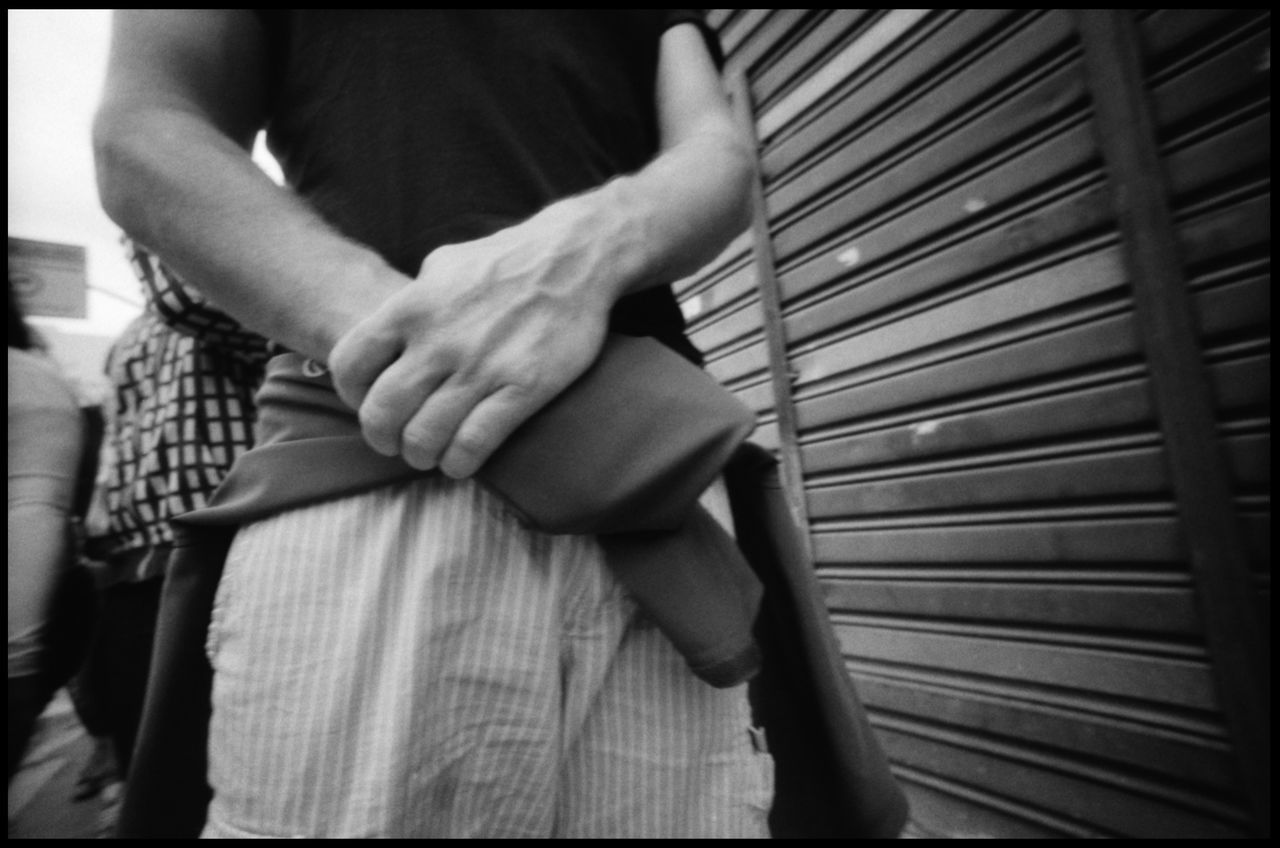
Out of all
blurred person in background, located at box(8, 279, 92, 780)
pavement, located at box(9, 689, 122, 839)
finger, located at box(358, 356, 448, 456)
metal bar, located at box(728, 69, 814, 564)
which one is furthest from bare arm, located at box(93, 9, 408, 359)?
pavement, located at box(9, 689, 122, 839)

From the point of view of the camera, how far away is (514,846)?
0.67 meters

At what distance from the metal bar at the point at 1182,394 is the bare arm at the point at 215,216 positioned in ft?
7.18

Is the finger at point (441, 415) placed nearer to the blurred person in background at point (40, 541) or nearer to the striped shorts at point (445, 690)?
the striped shorts at point (445, 690)

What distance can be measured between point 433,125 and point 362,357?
1.39ft

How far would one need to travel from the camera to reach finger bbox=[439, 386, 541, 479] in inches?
23.8

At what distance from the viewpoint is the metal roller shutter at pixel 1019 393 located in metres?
1.71

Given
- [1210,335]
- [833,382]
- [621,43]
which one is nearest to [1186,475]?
[1210,335]

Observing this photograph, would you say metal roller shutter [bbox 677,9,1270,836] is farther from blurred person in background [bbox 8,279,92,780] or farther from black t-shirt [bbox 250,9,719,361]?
blurred person in background [bbox 8,279,92,780]

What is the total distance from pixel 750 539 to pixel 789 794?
41 cm

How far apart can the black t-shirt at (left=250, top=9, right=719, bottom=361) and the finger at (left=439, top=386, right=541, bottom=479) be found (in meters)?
0.28

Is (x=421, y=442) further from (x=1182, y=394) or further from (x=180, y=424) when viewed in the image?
(x=1182, y=394)

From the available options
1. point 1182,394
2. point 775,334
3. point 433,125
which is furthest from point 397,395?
point 775,334

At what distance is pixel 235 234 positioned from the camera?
2.25 ft

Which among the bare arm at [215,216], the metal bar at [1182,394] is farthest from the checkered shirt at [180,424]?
the metal bar at [1182,394]
